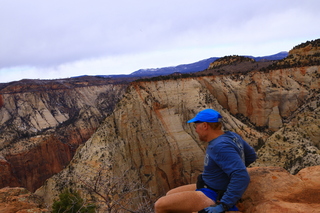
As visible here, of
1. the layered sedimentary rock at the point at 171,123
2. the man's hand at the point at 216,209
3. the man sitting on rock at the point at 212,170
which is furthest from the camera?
the layered sedimentary rock at the point at 171,123

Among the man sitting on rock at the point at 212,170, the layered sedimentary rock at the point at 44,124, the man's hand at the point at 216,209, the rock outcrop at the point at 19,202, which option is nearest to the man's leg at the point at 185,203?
the man sitting on rock at the point at 212,170

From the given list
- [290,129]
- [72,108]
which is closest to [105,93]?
[72,108]

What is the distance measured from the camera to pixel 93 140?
830 inches

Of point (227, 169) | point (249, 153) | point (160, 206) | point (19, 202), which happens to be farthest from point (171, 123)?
point (227, 169)

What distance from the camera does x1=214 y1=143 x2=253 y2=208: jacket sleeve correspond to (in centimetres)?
346

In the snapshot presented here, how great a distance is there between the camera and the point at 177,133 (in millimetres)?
25188

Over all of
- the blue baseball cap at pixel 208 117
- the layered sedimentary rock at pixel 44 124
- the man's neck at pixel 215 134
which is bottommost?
the layered sedimentary rock at pixel 44 124

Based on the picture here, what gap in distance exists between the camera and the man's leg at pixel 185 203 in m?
3.89

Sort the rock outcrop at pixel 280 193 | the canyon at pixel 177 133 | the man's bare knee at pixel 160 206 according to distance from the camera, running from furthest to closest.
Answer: the canyon at pixel 177 133 → the man's bare knee at pixel 160 206 → the rock outcrop at pixel 280 193

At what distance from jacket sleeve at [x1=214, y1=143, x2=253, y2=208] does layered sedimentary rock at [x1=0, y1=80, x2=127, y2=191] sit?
3527 cm

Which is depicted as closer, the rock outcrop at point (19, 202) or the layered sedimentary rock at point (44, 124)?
the rock outcrop at point (19, 202)

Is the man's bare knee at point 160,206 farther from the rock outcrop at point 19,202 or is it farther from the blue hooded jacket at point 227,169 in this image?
the rock outcrop at point 19,202

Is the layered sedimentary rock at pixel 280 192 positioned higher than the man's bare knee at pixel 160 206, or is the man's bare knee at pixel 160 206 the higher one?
the man's bare knee at pixel 160 206

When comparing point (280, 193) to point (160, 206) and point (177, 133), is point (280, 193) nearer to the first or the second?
point (160, 206)
